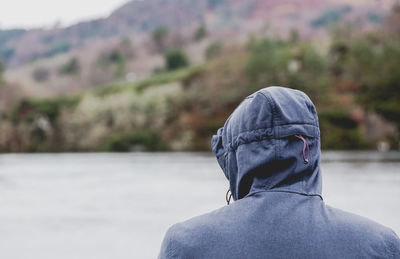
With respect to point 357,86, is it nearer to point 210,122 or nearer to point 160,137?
point 210,122

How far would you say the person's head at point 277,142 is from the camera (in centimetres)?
137

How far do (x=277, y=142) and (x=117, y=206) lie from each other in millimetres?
8852

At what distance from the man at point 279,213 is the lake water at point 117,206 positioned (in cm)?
453

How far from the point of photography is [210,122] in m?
45.3

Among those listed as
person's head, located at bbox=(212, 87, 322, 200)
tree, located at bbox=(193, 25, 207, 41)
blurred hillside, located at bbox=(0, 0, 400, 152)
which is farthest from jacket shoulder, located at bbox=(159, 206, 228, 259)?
tree, located at bbox=(193, 25, 207, 41)

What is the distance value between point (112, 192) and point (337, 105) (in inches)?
1239

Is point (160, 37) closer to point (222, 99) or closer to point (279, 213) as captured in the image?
point (222, 99)

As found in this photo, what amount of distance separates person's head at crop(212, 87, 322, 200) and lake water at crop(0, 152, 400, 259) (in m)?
4.55

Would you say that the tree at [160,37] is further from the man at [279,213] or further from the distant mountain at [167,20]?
the man at [279,213]

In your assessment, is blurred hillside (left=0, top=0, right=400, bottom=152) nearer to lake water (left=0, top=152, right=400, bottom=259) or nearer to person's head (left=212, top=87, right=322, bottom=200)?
lake water (left=0, top=152, right=400, bottom=259)

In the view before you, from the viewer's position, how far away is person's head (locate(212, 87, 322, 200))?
1.37 m

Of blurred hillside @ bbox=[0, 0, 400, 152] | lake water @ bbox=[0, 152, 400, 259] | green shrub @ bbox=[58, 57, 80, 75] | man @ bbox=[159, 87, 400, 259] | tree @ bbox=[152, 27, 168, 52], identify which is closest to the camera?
man @ bbox=[159, 87, 400, 259]

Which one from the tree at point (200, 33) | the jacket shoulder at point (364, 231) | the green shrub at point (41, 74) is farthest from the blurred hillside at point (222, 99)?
the green shrub at point (41, 74)

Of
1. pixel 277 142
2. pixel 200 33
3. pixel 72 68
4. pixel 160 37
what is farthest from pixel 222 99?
pixel 160 37
